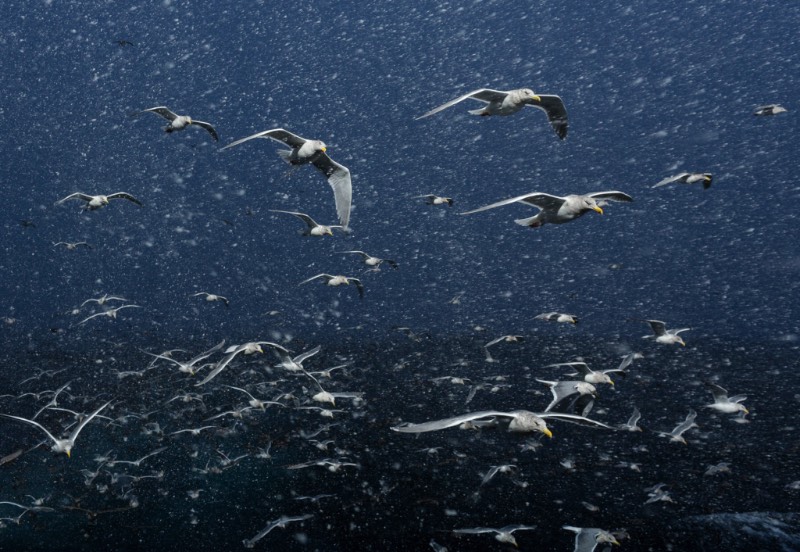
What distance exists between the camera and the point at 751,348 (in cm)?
3127

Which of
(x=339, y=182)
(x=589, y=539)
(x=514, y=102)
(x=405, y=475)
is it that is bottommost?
(x=405, y=475)

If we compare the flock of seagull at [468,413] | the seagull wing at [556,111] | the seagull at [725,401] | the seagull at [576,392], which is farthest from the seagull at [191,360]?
the seagull at [725,401]

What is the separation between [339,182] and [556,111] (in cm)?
353

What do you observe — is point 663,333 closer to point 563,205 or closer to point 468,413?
point 563,205

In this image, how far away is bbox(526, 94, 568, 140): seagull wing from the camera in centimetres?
812

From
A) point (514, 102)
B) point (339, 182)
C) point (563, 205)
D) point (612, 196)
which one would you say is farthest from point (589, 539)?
point (339, 182)

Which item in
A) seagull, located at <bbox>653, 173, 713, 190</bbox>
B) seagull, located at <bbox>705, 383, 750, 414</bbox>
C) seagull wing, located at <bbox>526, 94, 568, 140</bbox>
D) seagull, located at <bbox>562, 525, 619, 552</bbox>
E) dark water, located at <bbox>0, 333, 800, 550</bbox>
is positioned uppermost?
seagull wing, located at <bbox>526, 94, 568, 140</bbox>

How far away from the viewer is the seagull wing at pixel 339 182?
8.51 metres

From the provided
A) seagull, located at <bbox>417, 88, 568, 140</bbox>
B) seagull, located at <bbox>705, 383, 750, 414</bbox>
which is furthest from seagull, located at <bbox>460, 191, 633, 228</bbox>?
seagull, located at <bbox>705, 383, 750, 414</bbox>

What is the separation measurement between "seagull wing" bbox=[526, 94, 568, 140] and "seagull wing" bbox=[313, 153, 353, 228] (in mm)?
3058

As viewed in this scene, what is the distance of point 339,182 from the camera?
8742mm

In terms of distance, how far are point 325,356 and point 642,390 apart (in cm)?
1504

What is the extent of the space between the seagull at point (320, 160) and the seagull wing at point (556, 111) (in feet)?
10.2

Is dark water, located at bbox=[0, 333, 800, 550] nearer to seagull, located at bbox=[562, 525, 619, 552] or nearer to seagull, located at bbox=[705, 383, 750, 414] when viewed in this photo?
seagull, located at bbox=[562, 525, 619, 552]
